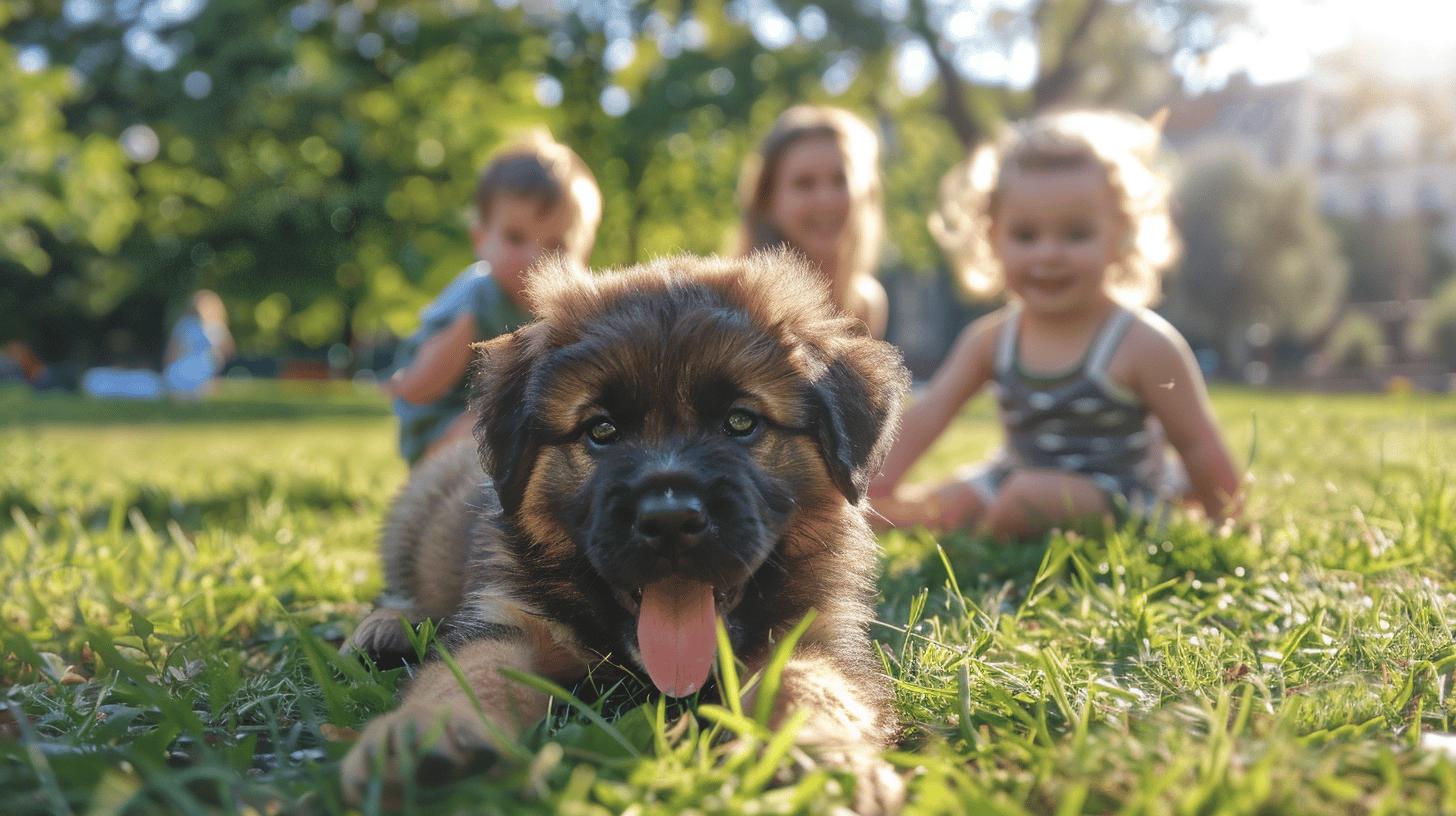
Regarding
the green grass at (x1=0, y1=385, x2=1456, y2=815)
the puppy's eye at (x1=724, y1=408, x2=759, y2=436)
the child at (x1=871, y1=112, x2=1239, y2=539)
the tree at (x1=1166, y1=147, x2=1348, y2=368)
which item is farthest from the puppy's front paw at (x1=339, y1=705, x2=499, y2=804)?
the tree at (x1=1166, y1=147, x2=1348, y2=368)

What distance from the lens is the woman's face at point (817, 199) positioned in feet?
22.1

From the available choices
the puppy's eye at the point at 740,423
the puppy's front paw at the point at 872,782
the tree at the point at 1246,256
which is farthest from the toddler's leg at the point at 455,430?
the tree at the point at 1246,256

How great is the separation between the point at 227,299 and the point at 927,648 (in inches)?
952

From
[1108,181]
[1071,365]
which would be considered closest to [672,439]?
[1071,365]

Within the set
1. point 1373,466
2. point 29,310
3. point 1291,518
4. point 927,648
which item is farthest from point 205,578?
point 29,310

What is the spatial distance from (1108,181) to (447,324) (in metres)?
3.36

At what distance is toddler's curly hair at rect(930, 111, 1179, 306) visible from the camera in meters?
5.08

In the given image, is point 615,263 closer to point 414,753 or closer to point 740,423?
point 740,423

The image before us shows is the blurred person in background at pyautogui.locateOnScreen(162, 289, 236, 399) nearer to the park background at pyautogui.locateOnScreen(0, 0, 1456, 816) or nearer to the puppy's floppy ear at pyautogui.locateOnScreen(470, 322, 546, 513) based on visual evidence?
the park background at pyautogui.locateOnScreen(0, 0, 1456, 816)

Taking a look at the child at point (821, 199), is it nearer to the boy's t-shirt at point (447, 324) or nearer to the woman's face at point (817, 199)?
the woman's face at point (817, 199)

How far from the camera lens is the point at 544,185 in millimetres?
5695

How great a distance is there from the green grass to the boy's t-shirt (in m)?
0.90

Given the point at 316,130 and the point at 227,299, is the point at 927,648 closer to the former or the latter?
the point at 316,130

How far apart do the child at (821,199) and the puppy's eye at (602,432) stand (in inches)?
157
